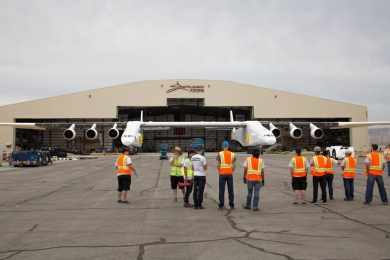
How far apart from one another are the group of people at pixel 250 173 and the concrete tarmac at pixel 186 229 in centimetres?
36

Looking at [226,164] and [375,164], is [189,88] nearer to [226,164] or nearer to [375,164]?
[375,164]

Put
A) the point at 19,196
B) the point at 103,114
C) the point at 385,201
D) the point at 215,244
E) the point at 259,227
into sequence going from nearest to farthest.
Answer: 1. the point at 215,244
2. the point at 259,227
3. the point at 385,201
4. the point at 19,196
5. the point at 103,114

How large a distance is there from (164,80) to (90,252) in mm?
53130

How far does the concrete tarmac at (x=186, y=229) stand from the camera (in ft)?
19.6

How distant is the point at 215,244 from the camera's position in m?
6.47

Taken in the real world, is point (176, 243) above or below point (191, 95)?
below

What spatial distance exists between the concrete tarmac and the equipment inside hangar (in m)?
48.9

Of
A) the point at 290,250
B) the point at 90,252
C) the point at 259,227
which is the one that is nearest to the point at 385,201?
the point at 259,227

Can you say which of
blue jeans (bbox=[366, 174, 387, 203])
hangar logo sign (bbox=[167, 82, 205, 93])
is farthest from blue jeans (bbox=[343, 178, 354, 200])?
hangar logo sign (bbox=[167, 82, 205, 93])

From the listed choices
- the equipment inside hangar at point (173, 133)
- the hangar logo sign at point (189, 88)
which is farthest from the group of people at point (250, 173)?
the equipment inside hangar at point (173, 133)

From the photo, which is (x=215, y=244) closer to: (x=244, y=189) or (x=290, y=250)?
(x=290, y=250)

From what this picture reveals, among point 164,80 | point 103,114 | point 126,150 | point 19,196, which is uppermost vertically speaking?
point 164,80

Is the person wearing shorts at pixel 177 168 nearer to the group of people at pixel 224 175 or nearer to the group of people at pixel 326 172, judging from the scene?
the group of people at pixel 224 175

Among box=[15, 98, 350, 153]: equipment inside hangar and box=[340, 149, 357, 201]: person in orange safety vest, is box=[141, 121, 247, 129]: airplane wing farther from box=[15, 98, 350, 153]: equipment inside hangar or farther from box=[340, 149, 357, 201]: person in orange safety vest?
box=[340, 149, 357, 201]: person in orange safety vest
